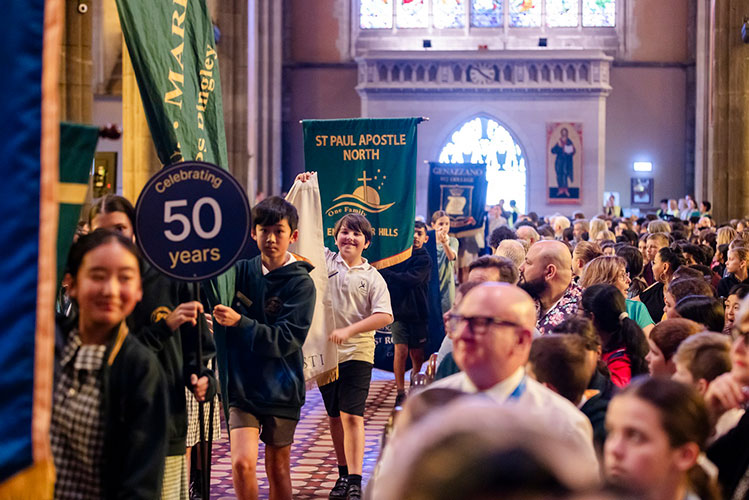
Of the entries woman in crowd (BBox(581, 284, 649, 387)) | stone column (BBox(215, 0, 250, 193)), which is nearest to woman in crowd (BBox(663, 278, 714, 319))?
woman in crowd (BBox(581, 284, 649, 387))

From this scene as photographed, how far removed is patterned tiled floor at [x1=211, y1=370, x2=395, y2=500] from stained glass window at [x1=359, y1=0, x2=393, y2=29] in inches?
867

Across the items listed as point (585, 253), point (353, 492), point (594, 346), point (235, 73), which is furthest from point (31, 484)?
point (235, 73)

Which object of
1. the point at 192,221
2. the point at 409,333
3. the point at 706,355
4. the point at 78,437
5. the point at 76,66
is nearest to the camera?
the point at 78,437

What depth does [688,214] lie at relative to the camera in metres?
21.9

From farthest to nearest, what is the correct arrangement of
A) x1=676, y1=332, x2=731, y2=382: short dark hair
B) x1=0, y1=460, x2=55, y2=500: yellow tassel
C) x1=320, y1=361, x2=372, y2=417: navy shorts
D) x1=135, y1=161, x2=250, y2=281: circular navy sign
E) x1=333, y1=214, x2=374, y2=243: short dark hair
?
1. x1=333, y1=214, x2=374, y2=243: short dark hair
2. x1=320, y1=361, x2=372, y2=417: navy shorts
3. x1=135, y1=161, x2=250, y2=281: circular navy sign
4. x1=676, y1=332, x2=731, y2=382: short dark hair
5. x1=0, y1=460, x2=55, y2=500: yellow tassel

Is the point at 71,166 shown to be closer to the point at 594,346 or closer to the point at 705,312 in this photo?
the point at 594,346

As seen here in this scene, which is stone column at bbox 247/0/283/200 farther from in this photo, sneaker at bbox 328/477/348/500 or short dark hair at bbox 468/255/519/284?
short dark hair at bbox 468/255/519/284

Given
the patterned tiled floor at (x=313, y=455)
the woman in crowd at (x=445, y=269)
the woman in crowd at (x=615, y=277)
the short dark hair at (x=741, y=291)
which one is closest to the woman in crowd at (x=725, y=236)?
the woman in crowd at (x=445, y=269)

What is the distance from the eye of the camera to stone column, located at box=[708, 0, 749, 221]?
68.1 feet

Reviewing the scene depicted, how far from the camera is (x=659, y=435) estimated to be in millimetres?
2346

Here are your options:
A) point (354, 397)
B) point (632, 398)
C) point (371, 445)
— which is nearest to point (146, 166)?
point (371, 445)

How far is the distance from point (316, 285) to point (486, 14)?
84.4ft

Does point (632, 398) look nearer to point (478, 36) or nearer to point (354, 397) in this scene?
point (354, 397)

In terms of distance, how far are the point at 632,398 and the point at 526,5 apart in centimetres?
2928
